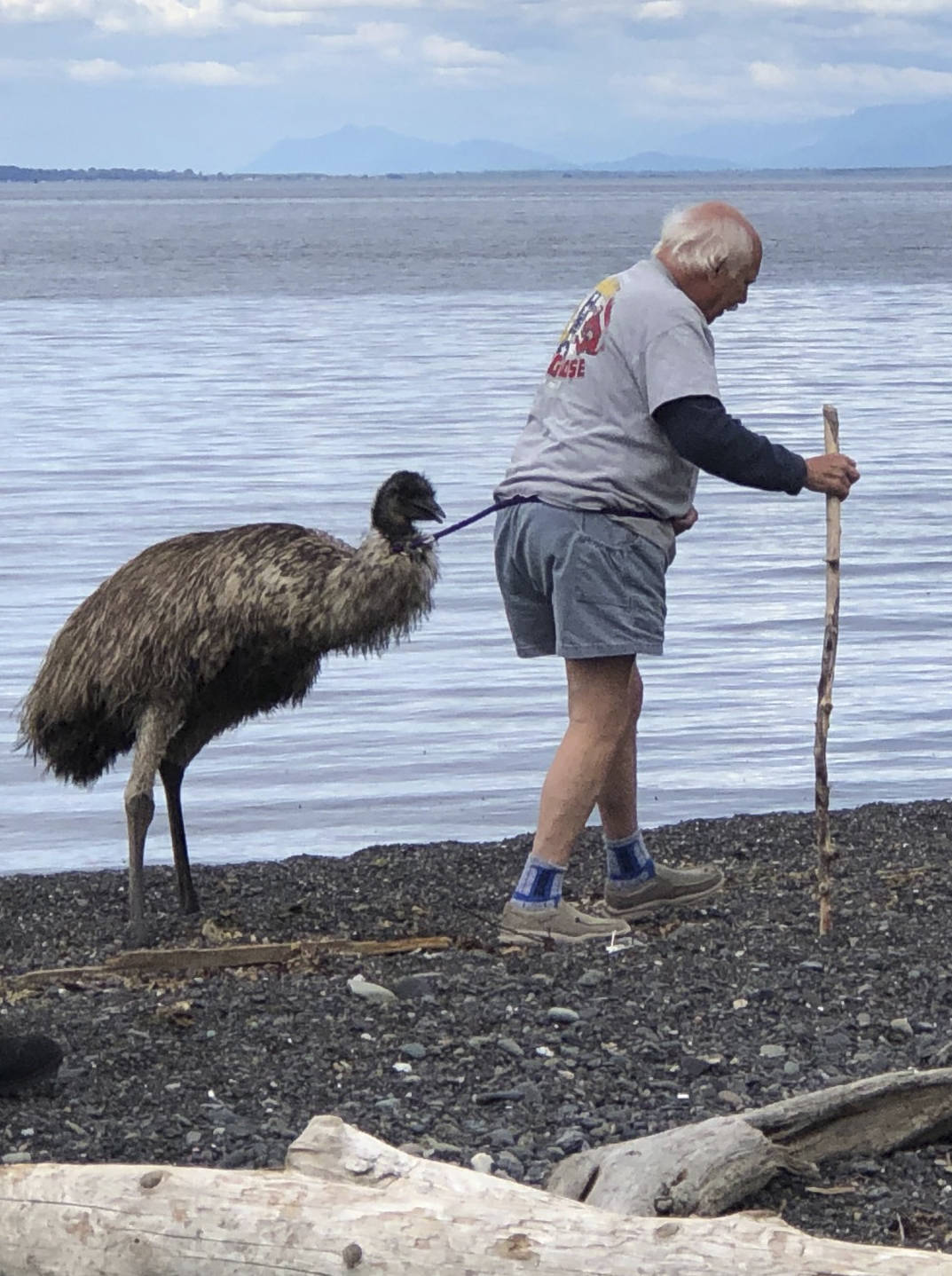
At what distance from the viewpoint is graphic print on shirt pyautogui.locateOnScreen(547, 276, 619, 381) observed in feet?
20.1

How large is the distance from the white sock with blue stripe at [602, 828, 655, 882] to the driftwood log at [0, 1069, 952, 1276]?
294cm

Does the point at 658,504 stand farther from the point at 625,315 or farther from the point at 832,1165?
the point at 832,1165

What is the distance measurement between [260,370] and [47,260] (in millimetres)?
50477

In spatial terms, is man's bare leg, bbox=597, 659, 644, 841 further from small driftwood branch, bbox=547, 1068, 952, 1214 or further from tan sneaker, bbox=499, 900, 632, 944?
small driftwood branch, bbox=547, 1068, 952, 1214

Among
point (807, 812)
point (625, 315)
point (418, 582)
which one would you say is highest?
point (625, 315)

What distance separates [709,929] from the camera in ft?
21.8

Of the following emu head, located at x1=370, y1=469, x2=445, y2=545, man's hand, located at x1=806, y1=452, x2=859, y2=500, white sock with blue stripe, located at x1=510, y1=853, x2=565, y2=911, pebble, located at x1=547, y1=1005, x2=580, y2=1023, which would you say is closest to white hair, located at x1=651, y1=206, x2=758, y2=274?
man's hand, located at x1=806, y1=452, x2=859, y2=500

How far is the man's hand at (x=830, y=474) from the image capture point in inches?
239

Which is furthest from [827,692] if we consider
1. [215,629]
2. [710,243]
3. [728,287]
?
[215,629]

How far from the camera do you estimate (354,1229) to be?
370 centimetres

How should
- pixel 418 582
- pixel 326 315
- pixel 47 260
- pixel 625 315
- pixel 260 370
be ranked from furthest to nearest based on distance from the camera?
pixel 47 260
pixel 326 315
pixel 260 370
pixel 418 582
pixel 625 315

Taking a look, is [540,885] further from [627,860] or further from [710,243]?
[710,243]

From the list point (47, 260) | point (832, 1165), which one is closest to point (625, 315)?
point (832, 1165)

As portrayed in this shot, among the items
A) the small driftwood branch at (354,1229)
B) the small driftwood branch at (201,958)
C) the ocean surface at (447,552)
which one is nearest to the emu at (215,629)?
the small driftwood branch at (201,958)
